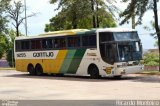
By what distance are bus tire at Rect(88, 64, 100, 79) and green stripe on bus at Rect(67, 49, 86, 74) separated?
100 centimetres

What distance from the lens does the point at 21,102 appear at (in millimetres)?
16938

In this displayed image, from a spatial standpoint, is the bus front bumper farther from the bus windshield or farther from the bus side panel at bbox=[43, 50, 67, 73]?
the bus side panel at bbox=[43, 50, 67, 73]

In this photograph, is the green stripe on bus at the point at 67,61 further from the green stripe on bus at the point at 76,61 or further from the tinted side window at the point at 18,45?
the tinted side window at the point at 18,45

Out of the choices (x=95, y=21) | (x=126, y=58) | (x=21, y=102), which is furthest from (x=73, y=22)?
(x=21, y=102)

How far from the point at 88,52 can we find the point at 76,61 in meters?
1.61

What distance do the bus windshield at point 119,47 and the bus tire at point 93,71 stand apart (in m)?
1.27

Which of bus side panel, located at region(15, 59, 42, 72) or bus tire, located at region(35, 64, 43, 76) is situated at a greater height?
bus side panel, located at region(15, 59, 42, 72)

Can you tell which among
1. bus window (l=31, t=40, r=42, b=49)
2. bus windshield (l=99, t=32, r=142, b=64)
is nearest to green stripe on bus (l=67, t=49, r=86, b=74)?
bus windshield (l=99, t=32, r=142, b=64)

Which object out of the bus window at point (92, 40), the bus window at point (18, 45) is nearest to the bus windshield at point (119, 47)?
the bus window at point (92, 40)

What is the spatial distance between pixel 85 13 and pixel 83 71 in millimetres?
15536

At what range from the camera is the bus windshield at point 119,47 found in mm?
27688

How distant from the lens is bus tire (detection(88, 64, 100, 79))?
2921 centimetres

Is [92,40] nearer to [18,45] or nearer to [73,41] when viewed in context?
[73,41]

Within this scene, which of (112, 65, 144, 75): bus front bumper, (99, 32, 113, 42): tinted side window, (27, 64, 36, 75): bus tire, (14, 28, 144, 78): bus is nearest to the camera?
(112, 65, 144, 75): bus front bumper
